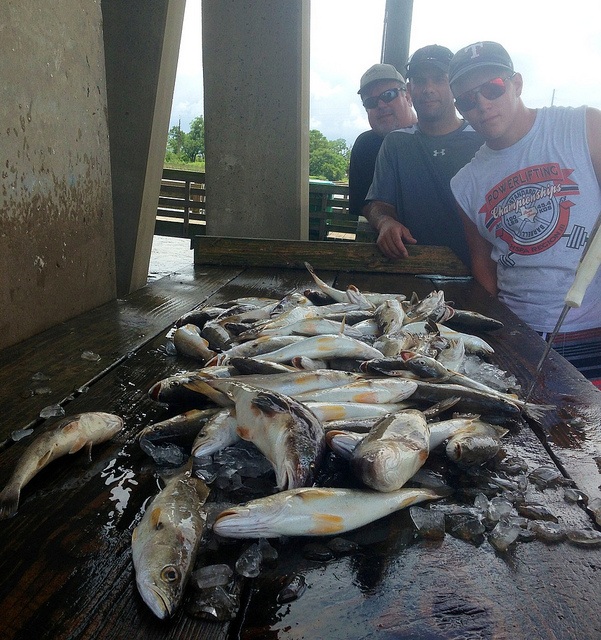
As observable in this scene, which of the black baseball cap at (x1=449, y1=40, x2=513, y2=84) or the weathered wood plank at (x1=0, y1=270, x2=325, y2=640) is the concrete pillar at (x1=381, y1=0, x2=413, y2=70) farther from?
the weathered wood plank at (x1=0, y1=270, x2=325, y2=640)

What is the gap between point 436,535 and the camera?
143 cm

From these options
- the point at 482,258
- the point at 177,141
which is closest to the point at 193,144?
the point at 177,141

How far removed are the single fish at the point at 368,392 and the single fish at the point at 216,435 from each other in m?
0.36

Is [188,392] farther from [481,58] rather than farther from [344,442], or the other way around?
[481,58]

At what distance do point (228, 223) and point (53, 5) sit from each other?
5060 mm

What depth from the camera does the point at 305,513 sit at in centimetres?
138

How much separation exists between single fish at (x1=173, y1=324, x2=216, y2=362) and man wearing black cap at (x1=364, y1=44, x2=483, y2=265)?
3.29m

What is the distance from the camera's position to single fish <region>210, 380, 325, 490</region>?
1.57m

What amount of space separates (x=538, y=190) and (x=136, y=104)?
3.38 meters

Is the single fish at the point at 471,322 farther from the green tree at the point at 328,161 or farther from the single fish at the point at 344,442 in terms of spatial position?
the green tree at the point at 328,161

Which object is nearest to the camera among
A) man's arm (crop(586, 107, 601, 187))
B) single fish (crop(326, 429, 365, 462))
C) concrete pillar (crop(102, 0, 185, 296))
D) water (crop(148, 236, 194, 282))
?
single fish (crop(326, 429, 365, 462))

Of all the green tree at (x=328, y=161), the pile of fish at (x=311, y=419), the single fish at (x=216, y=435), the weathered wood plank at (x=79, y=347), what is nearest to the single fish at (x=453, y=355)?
the pile of fish at (x=311, y=419)

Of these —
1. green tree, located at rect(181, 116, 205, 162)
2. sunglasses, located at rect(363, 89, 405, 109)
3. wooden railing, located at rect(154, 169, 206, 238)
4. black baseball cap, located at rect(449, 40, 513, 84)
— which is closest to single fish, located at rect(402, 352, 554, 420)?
black baseball cap, located at rect(449, 40, 513, 84)

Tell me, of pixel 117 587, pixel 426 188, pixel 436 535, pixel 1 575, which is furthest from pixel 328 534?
pixel 426 188
